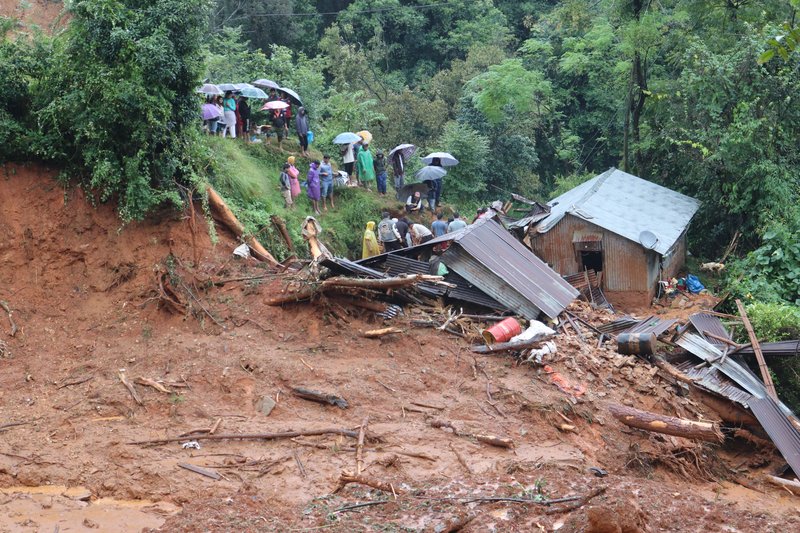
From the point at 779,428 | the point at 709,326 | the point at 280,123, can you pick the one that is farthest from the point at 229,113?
the point at 779,428

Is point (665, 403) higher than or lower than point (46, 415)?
lower

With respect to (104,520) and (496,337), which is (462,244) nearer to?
(496,337)

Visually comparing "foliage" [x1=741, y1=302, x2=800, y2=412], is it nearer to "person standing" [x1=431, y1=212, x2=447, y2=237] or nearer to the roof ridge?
the roof ridge

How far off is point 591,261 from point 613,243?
82cm

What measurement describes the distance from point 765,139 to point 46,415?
1900cm

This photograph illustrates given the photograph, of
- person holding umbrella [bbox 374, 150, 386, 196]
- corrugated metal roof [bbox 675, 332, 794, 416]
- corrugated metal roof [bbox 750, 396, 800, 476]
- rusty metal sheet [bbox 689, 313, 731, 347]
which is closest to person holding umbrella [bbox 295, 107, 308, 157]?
person holding umbrella [bbox 374, 150, 386, 196]

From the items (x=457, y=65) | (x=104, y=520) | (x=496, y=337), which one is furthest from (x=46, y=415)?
(x=457, y=65)

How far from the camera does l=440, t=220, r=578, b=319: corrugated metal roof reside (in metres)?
15.2

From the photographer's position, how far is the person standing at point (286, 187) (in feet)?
64.8

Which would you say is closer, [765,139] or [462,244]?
[462,244]

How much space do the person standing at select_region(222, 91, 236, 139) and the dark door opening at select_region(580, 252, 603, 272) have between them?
9104 mm

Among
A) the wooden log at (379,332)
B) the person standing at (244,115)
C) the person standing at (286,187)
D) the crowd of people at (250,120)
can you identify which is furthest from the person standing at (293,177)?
the wooden log at (379,332)

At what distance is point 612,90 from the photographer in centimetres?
3130

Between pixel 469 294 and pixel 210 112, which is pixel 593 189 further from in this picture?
pixel 210 112
